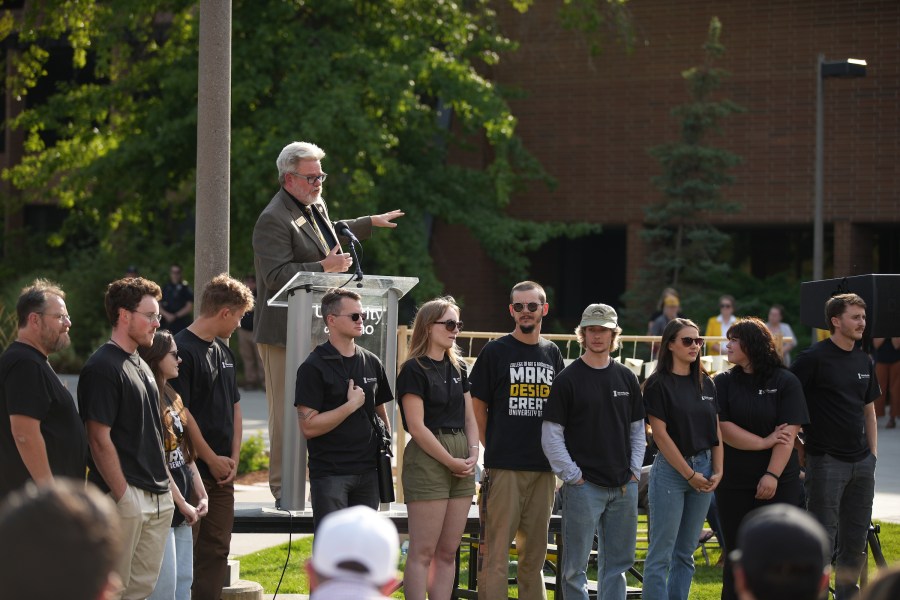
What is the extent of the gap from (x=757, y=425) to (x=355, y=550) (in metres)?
5.04

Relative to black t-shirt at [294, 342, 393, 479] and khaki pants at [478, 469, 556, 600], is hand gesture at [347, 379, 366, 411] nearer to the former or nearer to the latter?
black t-shirt at [294, 342, 393, 479]

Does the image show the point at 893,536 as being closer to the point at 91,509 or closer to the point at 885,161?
the point at 91,509

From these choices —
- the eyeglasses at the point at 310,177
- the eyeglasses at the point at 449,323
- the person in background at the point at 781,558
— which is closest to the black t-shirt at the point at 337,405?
the eyeglasses at the point at 449,323

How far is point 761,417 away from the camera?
25.5ft

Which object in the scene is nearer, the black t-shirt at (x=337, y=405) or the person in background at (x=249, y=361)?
the black t-shirt at (x=337, y=405)

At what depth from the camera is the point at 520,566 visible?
295 inches

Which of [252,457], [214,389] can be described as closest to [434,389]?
[214,389]

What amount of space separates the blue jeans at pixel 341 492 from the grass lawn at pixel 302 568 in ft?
7.03

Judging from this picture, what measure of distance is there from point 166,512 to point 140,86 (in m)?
16.3

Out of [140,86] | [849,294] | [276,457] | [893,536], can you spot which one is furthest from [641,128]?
[276,457]

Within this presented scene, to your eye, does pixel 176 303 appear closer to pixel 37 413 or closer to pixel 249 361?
pixel 249 361

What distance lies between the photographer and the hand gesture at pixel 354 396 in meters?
6.82

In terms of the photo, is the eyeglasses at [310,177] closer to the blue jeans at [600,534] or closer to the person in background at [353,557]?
the blue jeans at [600,534]

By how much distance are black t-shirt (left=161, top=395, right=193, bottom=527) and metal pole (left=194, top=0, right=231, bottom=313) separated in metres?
1.46
